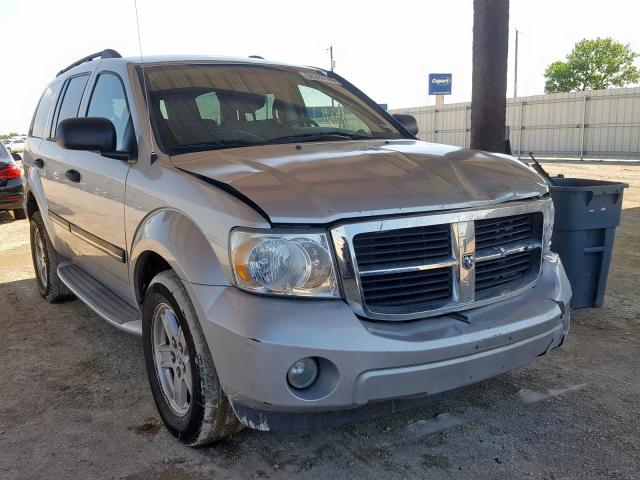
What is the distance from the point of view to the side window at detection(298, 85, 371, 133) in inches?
153

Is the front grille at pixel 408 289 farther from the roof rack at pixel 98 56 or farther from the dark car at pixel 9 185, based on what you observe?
the dark car at pixel 9 185

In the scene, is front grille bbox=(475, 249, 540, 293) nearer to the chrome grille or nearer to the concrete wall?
the chrome grille

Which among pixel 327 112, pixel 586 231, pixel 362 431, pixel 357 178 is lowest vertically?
pixel 362 431

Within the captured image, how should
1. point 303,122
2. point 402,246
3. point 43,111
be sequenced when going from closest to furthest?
1. point 402,246
2. point 303,122
3. point 43,111

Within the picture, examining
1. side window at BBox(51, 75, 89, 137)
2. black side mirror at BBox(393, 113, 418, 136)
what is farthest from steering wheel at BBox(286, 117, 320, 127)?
side window at BBox(51, 75, 89, 137)

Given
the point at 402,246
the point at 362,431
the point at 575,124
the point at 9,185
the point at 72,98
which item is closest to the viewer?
the point at 402,246

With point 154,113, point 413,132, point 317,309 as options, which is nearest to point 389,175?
point 317,309

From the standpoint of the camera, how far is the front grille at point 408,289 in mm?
2467

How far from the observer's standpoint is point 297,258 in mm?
2377

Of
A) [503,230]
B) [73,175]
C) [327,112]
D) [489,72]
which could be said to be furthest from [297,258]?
[489,72]

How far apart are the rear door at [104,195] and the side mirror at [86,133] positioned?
144mm

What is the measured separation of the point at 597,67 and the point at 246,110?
191ft

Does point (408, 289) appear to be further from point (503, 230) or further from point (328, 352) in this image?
point (503, 230)

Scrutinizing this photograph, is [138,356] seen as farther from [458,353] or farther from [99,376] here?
[458,353]
